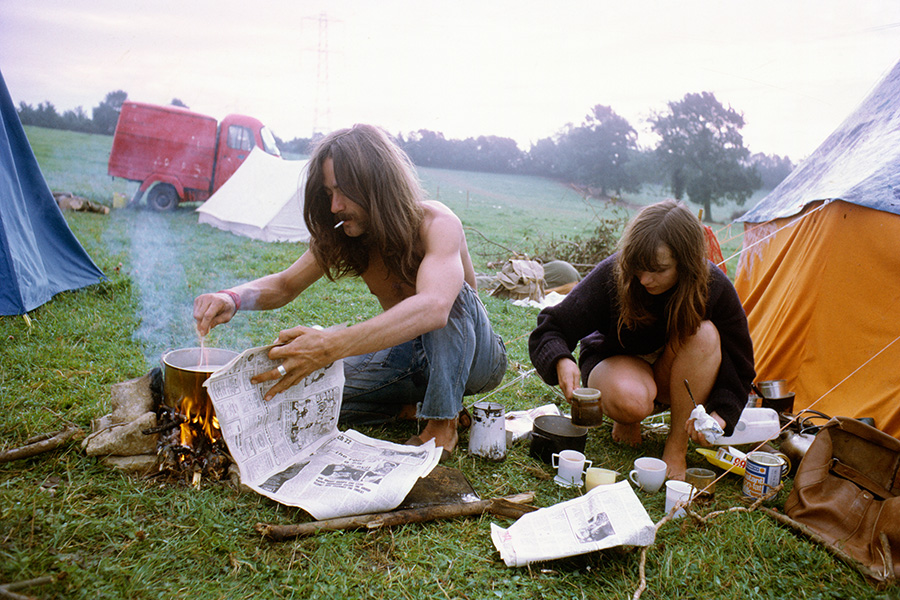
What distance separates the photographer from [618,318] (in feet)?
8.25

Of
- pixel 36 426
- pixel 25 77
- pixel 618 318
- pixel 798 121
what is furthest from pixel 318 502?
pixel 798 121

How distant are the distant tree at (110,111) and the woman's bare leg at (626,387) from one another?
1170 cm

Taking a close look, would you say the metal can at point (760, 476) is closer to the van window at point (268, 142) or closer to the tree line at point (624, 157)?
the van window at point (268, 142)

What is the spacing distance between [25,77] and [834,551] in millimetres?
5435

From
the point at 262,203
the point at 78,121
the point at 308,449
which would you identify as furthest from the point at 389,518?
the point at 78,121

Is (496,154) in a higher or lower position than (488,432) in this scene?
higher

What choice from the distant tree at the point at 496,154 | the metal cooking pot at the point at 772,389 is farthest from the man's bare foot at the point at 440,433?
the distant tree at the point at 496,154

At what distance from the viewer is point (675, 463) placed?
237cm

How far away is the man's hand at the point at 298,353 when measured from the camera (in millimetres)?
1809

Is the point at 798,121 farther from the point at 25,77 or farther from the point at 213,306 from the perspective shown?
the point at 25,77

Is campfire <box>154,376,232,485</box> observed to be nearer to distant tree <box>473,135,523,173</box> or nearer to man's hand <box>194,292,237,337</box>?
man's hand <box>194,292,237,337</box>

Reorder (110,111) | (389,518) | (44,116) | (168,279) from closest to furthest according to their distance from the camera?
(389,518) < (168,279) < (44,116) < (110,111)

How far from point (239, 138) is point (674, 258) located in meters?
11.0

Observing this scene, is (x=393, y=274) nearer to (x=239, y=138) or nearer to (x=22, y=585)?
(x=22, y=585)
